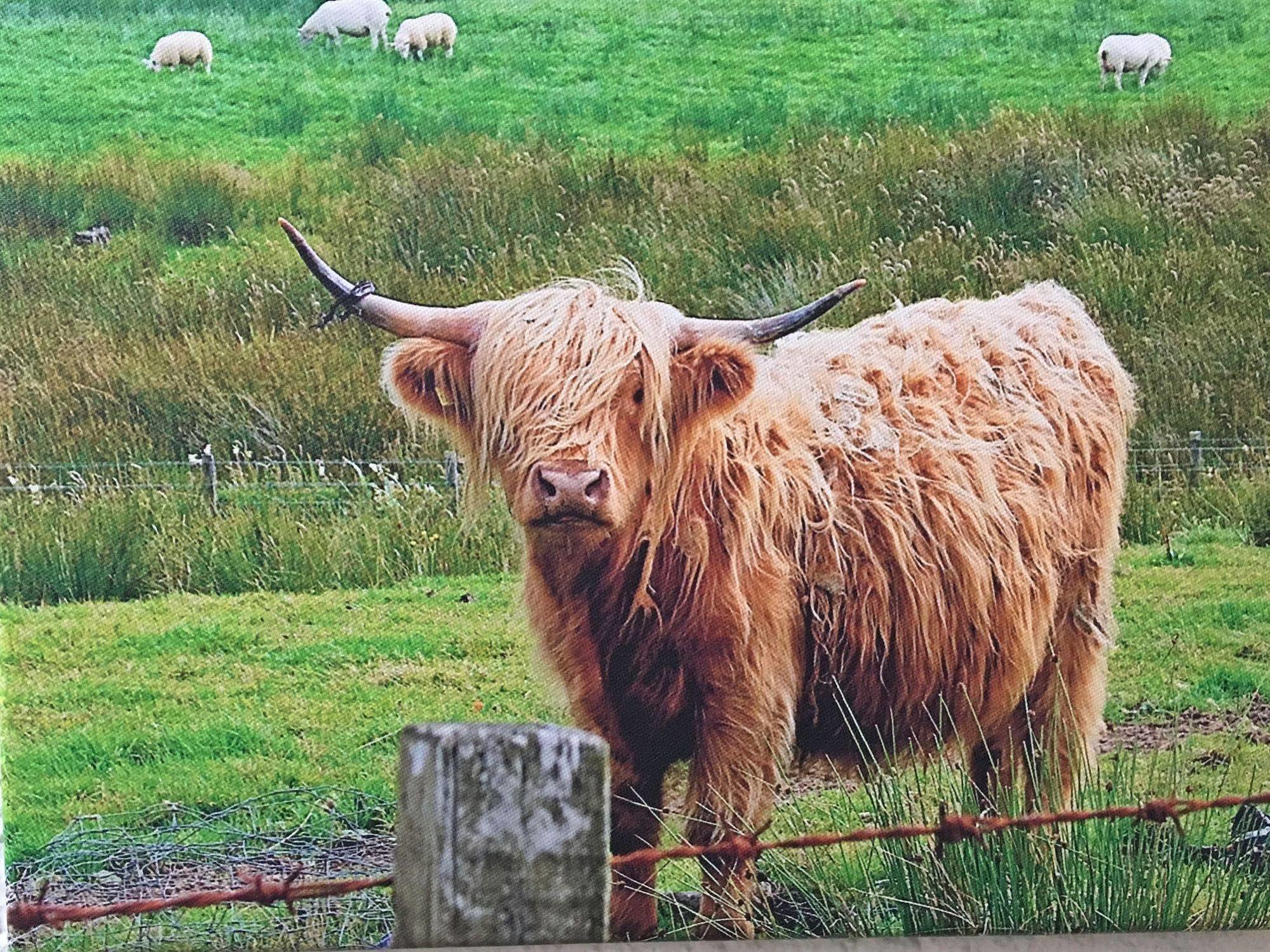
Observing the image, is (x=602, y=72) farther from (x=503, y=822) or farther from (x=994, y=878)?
(x=503, y=822)

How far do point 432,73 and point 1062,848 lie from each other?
9.97 ft

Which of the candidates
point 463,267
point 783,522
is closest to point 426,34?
point 463,267

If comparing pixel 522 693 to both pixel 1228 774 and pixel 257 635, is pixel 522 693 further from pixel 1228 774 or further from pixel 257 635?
pixel 1228 774

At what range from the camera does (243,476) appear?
460cm

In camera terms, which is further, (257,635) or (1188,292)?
(1188,292)

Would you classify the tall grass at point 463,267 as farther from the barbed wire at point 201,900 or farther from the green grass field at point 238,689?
the barbed wire at point 201,900

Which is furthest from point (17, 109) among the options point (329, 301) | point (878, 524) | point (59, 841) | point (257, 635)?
point (878, 524)

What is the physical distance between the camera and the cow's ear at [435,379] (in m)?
4.32

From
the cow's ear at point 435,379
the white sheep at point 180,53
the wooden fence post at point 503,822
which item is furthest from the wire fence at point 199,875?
the white sheep at point 180,53

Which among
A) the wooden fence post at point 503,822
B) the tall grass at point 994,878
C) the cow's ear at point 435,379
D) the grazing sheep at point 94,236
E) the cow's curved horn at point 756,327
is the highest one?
the grazing sheep at point 94,236

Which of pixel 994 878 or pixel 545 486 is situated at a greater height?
pixel 545 486

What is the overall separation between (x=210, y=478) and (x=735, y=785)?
186 centimetres

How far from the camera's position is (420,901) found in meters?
2.48

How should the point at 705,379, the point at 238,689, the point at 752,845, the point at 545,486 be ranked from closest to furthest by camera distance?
the point at 752,845 < the point at 545,486 < the point at 705,379 < the point at 238,689
